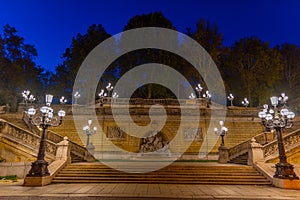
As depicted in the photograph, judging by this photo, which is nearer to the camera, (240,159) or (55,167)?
(55,167)

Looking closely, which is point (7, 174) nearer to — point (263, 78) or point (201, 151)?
point (201, 151)

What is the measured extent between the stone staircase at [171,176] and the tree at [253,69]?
26.5m

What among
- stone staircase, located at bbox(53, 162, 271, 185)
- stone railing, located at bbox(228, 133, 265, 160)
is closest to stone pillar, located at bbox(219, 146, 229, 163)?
stone railing, located at bbox(228, 133, 265, 160)

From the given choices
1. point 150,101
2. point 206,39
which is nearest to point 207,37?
point 206,39

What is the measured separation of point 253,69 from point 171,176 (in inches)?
1230

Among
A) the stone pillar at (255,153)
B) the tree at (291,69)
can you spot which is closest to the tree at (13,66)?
the stone pillar at (255,153)

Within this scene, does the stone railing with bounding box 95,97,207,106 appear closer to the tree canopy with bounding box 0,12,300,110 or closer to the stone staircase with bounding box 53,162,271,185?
the tree canopy with bounding box 0,12,300,110

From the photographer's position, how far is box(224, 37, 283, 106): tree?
117 feet

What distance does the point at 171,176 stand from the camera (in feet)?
38.2

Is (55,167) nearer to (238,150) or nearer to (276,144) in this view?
(238,150)

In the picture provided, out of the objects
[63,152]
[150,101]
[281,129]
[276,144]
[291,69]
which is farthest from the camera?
[291,69]

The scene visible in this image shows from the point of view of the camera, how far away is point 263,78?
35.6 metres

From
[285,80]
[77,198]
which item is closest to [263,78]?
[285,80]

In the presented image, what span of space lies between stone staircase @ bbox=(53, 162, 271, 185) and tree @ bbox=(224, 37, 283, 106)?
2653 centimetres
